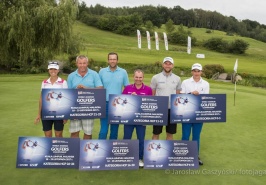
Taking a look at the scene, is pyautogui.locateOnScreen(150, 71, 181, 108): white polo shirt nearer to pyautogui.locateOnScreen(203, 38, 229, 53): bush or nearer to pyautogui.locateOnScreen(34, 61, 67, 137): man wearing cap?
pyautogui.locateOnScreen(34, 61, 67, 137): man wearing cap

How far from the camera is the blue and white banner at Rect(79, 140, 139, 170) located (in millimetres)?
4938

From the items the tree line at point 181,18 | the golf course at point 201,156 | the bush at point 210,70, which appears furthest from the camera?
the tree line at point 181,18

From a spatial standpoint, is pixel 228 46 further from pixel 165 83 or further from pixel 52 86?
pixel 52 86

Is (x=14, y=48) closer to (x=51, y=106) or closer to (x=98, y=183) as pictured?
(x=51, y=106)

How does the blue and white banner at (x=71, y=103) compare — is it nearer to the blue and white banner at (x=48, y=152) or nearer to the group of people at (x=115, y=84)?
the group of people at (x=115, y=84)

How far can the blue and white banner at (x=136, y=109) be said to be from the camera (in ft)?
16.6

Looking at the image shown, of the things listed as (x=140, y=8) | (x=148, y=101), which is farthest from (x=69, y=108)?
(x=140, y=8)

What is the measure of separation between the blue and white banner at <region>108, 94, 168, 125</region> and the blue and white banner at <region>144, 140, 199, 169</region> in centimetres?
43

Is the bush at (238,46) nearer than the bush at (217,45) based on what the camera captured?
Yes

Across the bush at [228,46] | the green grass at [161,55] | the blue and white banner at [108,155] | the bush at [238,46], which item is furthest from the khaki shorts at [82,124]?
the bush at [238,46]

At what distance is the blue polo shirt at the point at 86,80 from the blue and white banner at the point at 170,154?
1348 mm

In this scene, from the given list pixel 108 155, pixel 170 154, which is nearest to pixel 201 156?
pixel 170 154

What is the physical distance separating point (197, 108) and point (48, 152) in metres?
2.65

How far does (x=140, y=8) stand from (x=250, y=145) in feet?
386
